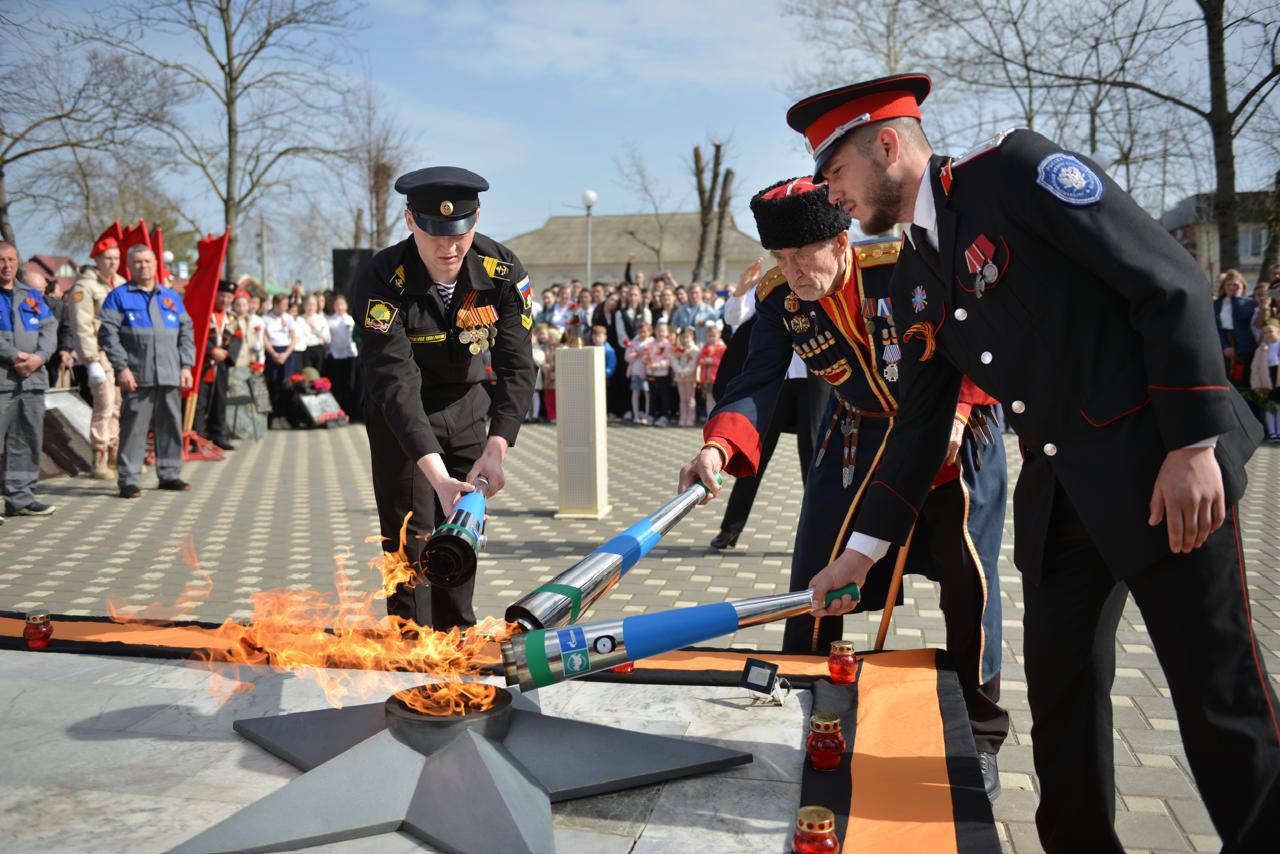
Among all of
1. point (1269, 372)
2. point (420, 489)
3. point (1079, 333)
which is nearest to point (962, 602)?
point (1079, 333)

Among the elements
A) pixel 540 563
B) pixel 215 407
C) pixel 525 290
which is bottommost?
pixel 540 563

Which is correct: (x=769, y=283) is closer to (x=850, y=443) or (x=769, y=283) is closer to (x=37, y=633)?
(x=850, y=443)

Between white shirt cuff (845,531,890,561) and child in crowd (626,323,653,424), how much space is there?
13.8 metres

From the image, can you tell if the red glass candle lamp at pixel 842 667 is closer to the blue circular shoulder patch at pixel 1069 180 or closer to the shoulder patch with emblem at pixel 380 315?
the blue circular shoulder patch at pixel 1069 180

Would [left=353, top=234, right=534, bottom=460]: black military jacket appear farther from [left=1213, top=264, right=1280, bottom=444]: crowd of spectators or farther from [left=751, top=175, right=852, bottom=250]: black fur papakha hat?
[left=1213, top=264, right=1280, bottom=444]: crowd of spectators

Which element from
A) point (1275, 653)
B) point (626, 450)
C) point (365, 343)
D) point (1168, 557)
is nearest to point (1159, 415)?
point (1168, 557)

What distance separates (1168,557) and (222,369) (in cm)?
1330

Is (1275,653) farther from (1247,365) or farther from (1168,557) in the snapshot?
(1247,365)

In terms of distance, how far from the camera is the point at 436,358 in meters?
4.20

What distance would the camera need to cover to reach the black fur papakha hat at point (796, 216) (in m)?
Result: 3.46

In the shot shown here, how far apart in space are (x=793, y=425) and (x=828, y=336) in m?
3.81

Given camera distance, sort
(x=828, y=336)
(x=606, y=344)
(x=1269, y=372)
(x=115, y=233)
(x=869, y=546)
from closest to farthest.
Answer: (x=869, y=546) → (x=828, y=336) → (x=115, y=233) → (x=1269, y=372) → (x=606, y=344)

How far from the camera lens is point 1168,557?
2.34 m

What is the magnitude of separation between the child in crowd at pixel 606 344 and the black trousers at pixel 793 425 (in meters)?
8.07
